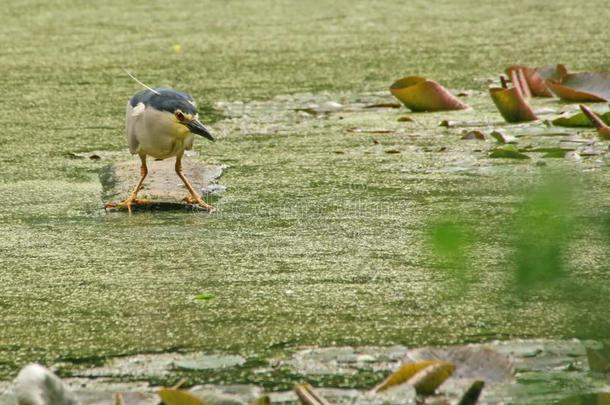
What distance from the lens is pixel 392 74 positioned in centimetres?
412

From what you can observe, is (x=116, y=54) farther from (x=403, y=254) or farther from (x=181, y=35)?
(x=403, y=254)

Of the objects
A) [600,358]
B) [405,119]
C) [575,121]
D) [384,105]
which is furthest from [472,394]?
[384,105]

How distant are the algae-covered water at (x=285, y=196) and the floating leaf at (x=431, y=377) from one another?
Answer: 0.15 m

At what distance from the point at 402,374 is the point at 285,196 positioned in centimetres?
121

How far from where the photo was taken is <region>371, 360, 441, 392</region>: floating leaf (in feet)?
4.71

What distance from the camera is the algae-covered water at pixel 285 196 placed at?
67.2 inches

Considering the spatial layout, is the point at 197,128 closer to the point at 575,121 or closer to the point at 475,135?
the point at 475,135

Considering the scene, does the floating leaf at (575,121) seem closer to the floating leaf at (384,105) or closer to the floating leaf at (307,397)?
the floating leaf at (384,105)

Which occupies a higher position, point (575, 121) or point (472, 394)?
point (472, 394)

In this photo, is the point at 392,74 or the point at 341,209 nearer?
the point at 341,209

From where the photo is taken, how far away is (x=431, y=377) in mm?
1422

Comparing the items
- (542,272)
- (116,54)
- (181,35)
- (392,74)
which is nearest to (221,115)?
(392,74)

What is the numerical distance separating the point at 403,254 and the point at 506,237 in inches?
6.6

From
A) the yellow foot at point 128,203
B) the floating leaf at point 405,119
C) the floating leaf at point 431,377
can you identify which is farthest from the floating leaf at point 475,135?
the floating leaf at point 431,377
